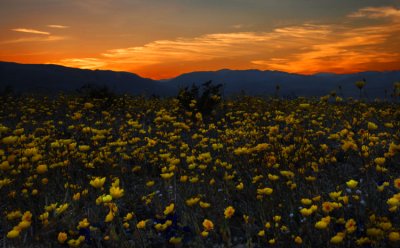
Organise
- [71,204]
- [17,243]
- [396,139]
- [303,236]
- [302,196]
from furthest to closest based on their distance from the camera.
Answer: [396,139], [71,204], [302,196], [17,243], [303,236]

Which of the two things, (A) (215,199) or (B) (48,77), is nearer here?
(A) (215,199)

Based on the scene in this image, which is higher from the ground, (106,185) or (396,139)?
(396,139)

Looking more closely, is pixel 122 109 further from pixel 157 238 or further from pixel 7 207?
pixel 157 238

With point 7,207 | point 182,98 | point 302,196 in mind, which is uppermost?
point 182,98

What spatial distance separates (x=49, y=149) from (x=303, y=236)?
560 cm

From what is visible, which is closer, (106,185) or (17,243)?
(17,243)

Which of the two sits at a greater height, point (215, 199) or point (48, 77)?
point (48, 77)

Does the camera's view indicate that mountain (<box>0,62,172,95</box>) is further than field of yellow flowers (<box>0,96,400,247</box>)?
Yes

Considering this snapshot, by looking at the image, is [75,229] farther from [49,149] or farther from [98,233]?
[49,149]

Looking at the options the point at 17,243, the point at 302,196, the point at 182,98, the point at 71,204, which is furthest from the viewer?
the point at 182,98

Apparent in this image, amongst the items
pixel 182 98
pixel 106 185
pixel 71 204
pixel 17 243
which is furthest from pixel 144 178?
pixel 182 98

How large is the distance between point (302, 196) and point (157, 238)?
172 centimetres

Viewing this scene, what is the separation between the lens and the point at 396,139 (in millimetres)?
6328

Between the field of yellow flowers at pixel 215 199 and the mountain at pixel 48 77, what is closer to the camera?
the field of yellow flowers at pixel 215 199
